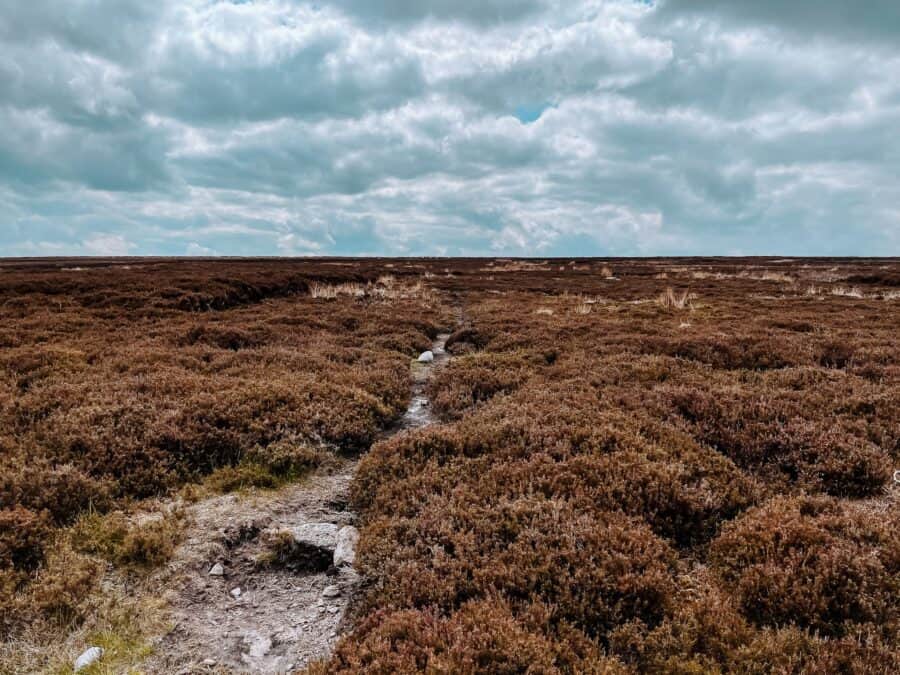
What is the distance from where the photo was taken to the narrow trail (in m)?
5.01

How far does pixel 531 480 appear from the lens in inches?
287

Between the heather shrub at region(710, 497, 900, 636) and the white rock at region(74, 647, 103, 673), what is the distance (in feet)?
20.7

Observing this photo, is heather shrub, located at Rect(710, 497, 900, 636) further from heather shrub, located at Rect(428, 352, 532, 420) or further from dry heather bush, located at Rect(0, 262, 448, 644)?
dry heather bush, located at Rect(0, 262, 448, 644)

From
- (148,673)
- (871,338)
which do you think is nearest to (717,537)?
(148,673)

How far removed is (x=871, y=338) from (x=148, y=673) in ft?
66.9

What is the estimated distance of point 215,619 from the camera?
217 inches

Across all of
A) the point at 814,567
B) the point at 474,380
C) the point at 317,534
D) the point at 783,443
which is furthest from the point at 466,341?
the point at 814,567

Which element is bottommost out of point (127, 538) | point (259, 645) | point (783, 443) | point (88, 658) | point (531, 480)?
point (259, 645)

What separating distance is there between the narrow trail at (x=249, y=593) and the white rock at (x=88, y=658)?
0.49 meters

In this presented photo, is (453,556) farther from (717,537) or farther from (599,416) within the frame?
(599,416)

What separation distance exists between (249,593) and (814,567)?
6315 millimetres

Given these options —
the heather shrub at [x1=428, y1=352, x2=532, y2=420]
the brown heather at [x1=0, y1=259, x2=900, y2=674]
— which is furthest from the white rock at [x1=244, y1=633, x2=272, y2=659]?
the heather shrub at [x1=428, y1=352, x2=532, y2=420]

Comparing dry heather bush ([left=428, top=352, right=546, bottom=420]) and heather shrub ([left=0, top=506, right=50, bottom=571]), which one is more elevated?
dry heather bush ([left=428, top=352, right=546, bottom=420])

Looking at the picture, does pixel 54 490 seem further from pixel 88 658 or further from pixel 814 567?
pixel 814 567
